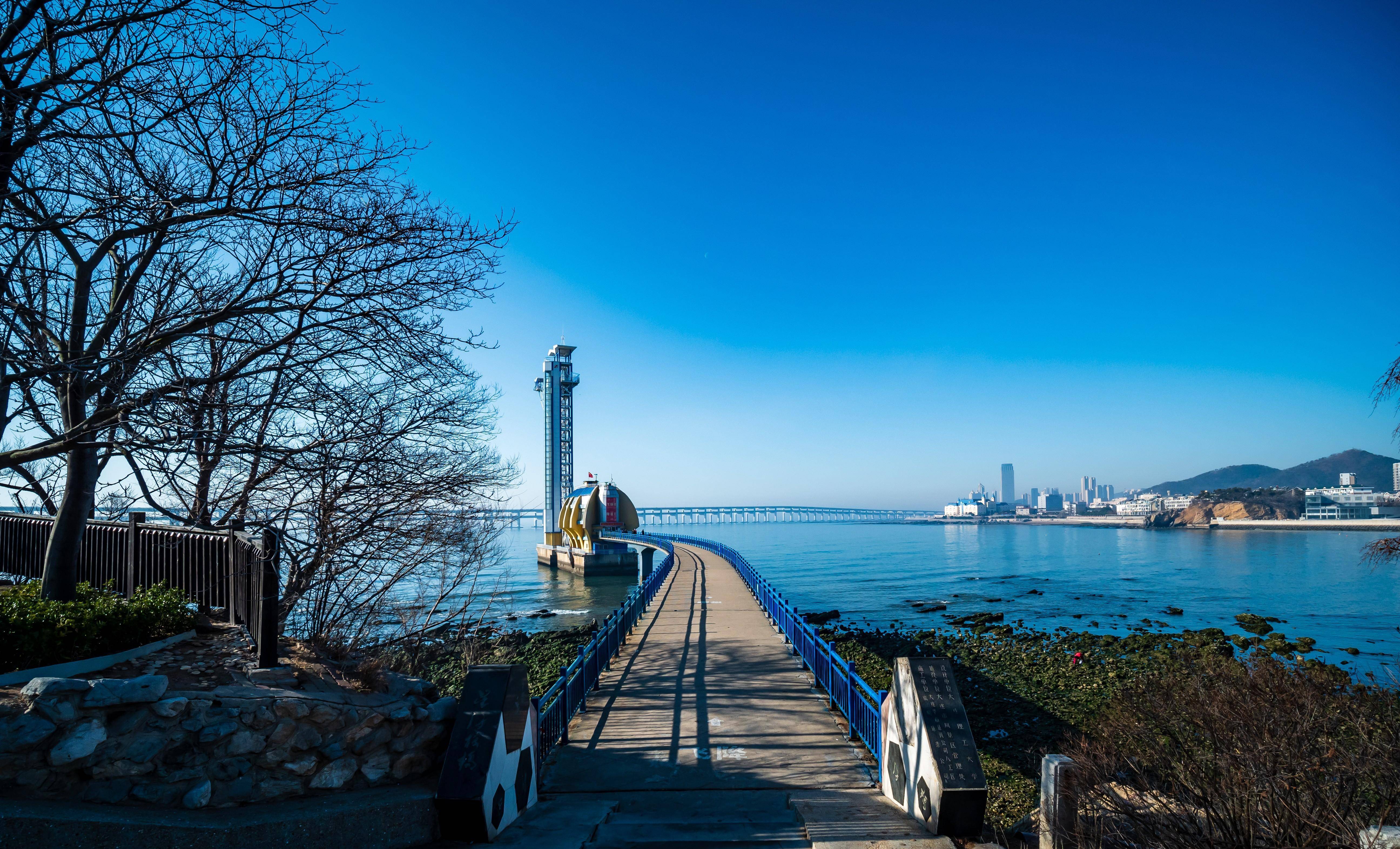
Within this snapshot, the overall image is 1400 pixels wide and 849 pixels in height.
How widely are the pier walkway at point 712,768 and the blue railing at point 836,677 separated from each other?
0.22m

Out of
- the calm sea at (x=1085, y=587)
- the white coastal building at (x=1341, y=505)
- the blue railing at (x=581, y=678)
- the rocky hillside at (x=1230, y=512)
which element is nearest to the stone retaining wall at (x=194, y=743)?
the blue railing at (x=581, y=678)

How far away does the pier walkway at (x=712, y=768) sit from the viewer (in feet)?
18.3

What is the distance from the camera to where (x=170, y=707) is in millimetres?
4523

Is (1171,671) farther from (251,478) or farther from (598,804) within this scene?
(251,478)

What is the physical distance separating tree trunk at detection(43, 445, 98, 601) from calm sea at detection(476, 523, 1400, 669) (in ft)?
26.8

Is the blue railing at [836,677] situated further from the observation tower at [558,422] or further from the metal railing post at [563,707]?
the observation tower at [558,422]

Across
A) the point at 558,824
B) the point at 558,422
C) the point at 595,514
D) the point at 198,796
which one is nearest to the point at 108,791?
the point at 198,796

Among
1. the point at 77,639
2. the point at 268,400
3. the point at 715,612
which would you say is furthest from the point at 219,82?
the point at 715,612

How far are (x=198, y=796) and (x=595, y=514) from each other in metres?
48.3

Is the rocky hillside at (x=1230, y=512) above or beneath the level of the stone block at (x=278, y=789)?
beneath

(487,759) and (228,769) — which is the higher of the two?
(228,769)

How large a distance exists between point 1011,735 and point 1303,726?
726 centimetres

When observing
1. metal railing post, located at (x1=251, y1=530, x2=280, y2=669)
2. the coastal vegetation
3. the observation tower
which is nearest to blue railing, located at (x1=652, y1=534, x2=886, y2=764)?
the coastal vegetation

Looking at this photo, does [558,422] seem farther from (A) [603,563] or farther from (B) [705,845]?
(B) [705,845]
